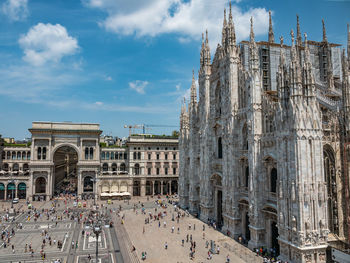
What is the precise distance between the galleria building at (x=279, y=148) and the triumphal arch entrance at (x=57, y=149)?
34722mm

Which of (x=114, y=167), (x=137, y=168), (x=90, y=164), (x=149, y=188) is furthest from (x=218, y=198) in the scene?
(x=114, y=167)

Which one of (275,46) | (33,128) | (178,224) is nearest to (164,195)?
(178,224)

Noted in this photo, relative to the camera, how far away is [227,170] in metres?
39.8

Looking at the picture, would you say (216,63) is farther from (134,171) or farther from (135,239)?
(134,171)

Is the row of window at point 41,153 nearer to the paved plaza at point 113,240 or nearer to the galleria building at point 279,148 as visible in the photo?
the paved plaza at point 113,240

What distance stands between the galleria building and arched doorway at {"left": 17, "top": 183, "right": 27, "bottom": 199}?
158 ft

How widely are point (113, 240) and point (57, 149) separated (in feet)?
140

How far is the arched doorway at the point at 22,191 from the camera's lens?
70062mm

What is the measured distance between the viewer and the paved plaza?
30.9 m

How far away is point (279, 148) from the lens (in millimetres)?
29500

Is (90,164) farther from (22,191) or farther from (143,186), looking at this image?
(22,191)

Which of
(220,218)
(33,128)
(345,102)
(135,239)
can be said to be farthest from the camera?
(33,128)

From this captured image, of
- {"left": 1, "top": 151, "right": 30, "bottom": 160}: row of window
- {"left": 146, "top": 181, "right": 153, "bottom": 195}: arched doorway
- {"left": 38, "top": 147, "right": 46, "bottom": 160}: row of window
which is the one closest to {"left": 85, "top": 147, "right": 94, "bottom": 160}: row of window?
{"left": 38, "top": 147, "right": 46, "bottom": 160}: row of window

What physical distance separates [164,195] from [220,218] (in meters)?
34.1
